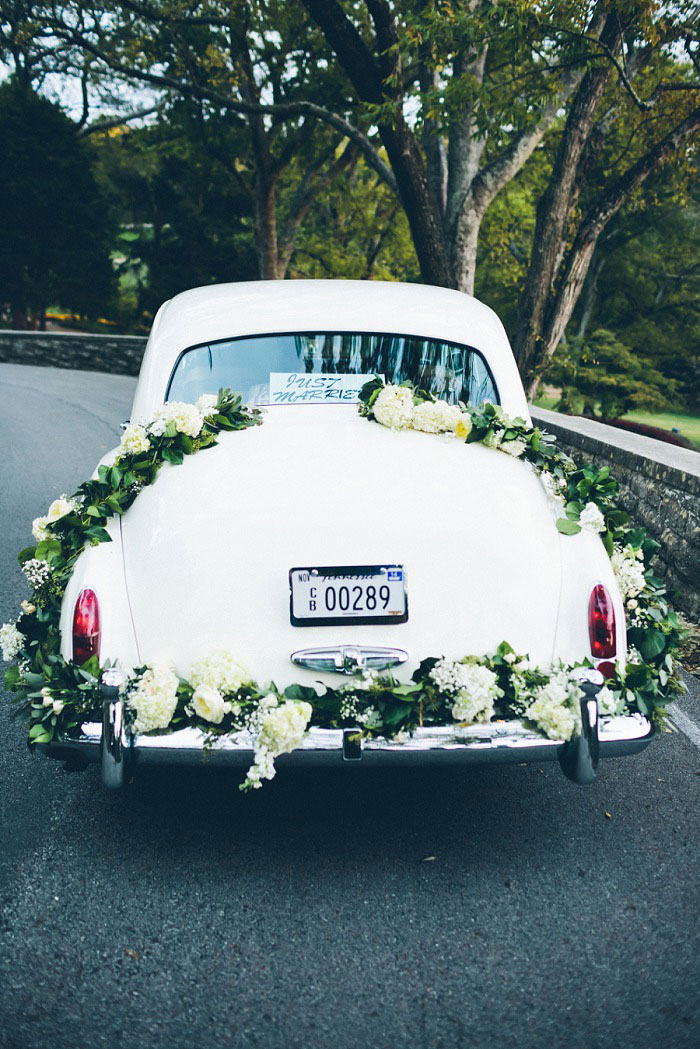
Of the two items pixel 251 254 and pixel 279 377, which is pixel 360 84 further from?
pixel 251 254

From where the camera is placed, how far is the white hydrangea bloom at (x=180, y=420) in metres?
3.29

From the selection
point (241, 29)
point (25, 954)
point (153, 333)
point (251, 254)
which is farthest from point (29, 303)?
point (25, 954)

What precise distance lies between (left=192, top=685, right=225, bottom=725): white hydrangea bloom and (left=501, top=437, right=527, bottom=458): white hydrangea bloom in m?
1.40

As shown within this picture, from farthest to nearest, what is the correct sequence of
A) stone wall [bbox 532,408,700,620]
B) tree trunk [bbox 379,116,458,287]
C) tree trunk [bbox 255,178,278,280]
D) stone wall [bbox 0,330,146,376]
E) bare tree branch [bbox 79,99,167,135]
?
bare tree branch [bbox 79,99,167,135]
stone wall [bbox 0,330,146,376]
tree trunk [bbox 255,178,278,280]
tree trunk [bbox 379,116,458,287]
stone wall [bbox 532,408,700,620]

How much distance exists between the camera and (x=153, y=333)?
13.9ft

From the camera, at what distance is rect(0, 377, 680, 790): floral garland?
108 inches

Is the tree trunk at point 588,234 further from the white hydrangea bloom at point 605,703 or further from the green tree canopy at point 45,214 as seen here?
the green tree canopy at point 45,214

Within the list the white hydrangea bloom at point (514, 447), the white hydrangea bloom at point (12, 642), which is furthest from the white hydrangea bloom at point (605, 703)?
the white hydrangea bloom at point (12, 642)

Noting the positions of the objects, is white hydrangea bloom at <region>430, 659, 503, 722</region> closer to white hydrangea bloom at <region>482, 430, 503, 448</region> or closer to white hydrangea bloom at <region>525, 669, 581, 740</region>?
white hydrangea bloom at <region>525, 669, 581, 740</region>

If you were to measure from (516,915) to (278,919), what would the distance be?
73cm

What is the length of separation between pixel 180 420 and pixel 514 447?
4.05 feet

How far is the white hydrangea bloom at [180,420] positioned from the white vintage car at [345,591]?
0.11m

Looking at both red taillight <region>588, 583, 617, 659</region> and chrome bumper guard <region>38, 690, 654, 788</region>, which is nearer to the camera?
chrome bumper guard <region>38, 690, 654, 788</region>

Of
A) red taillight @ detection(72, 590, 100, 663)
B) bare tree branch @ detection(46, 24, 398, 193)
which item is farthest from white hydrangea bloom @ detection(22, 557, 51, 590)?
bare tree branch @ detection(46, 24, 398, 193)
